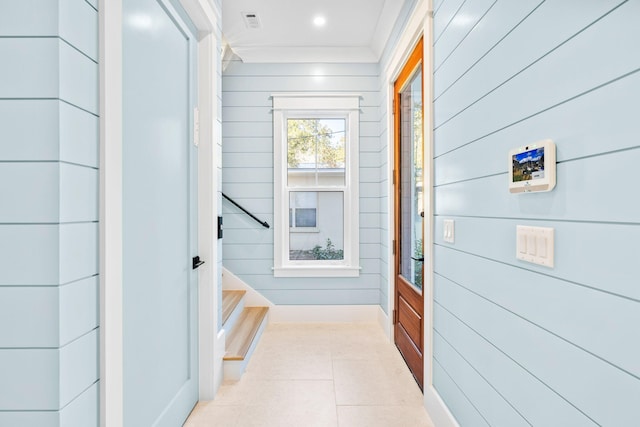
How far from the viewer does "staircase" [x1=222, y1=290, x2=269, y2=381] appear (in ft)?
7.88

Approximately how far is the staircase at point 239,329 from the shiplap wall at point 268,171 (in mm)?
295

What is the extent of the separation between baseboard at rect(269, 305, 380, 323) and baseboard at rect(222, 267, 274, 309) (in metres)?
0.12

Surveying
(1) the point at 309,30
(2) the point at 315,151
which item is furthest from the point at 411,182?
(1) the point at 309,30

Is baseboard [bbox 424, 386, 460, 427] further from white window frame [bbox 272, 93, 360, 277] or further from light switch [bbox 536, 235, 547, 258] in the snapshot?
white window frame [bbox 272, 93, 360, 277]

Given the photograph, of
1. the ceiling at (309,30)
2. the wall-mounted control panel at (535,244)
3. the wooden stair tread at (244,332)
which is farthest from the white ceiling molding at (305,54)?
the wall-mounted control panel at (535,244)

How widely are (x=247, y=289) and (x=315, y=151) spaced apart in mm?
1617

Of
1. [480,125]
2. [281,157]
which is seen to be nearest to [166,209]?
[480,125]

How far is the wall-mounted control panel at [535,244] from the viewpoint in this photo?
1.00 m

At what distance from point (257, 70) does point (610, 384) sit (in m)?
3.66

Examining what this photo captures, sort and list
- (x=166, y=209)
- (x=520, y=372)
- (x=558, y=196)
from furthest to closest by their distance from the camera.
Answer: (x=166, y=209), (x=520, y=372), (x=558, y=196)

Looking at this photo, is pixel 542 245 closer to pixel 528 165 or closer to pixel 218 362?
pixel 528 165

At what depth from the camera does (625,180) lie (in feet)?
2.48

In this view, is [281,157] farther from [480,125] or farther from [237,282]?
[480,125]

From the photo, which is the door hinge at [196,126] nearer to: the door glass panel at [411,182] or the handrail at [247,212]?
the door glass panel at [411,182]
